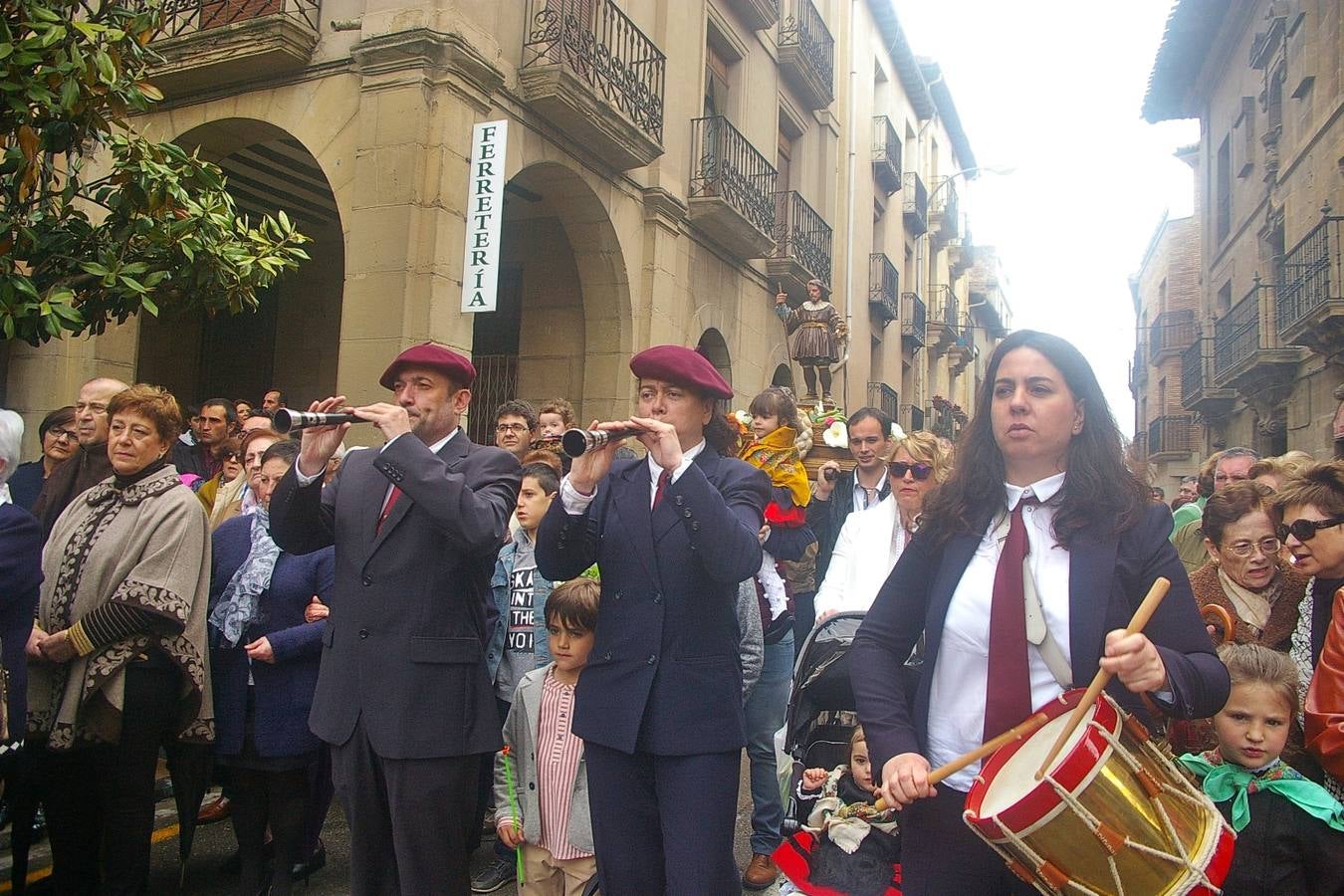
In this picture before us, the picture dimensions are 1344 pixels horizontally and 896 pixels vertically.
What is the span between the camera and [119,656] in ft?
12.3

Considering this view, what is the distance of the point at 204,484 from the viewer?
6047 millimetres

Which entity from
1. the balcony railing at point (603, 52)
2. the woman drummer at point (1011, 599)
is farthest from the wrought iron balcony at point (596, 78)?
the woman drummer at point (1011, 599)

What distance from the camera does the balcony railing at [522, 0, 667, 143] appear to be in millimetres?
10062

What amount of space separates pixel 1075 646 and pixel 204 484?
17.6ft

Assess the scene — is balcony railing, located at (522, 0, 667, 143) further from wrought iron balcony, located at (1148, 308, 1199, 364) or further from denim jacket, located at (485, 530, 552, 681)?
wrought iron balcony, located at (1148, 308, 1199, 364)

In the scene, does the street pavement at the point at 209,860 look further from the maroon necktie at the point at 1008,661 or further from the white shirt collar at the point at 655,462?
the maroon necktie at the point at 1008,661

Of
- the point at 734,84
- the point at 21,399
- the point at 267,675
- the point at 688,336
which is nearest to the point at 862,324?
the point at 734,84

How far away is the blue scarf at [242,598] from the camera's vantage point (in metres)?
4.19

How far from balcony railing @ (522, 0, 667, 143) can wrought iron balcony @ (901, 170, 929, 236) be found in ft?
50.7

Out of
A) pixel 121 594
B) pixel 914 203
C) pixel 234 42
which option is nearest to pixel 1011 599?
pixel 121 594

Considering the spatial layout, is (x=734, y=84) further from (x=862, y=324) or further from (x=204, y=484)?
(x=204, y=484)

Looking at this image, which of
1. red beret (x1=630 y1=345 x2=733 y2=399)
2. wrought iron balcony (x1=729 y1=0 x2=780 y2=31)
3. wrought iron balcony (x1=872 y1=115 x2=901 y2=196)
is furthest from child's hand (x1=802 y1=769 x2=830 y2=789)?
wrought iron balcony (x1=872 y1=115 x2=901 y2=196)

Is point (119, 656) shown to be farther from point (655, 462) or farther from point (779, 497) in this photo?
point (779, 497)

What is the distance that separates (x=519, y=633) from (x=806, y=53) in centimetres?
1493
